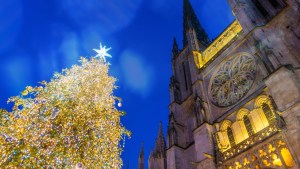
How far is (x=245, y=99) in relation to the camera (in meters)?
12.7

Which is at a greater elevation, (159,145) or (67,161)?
(159,145)

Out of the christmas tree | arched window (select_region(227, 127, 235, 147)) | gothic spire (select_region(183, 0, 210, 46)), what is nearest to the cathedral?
arched window (select_region(227, 127, 235, 147))

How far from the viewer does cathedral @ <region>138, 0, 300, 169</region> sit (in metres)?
9.29

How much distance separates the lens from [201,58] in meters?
18.7

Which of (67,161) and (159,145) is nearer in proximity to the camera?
(67,161)

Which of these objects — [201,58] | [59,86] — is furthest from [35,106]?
[201,58]

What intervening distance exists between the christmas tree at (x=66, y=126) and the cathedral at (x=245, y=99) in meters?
5.22

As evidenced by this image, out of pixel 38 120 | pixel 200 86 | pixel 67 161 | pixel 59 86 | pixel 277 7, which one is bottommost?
pixel 67 161

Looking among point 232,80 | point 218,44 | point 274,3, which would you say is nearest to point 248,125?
point 232,80

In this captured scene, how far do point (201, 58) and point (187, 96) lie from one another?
3.25 m

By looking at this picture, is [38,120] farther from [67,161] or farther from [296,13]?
[296,13]

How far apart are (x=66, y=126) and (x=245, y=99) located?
923cm

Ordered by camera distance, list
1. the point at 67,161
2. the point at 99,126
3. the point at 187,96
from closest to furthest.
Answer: the point at 67,161, the point at 99,126, the point at 187,96

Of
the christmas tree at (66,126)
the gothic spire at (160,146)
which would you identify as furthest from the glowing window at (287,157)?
the gothic spire at (160,146)
